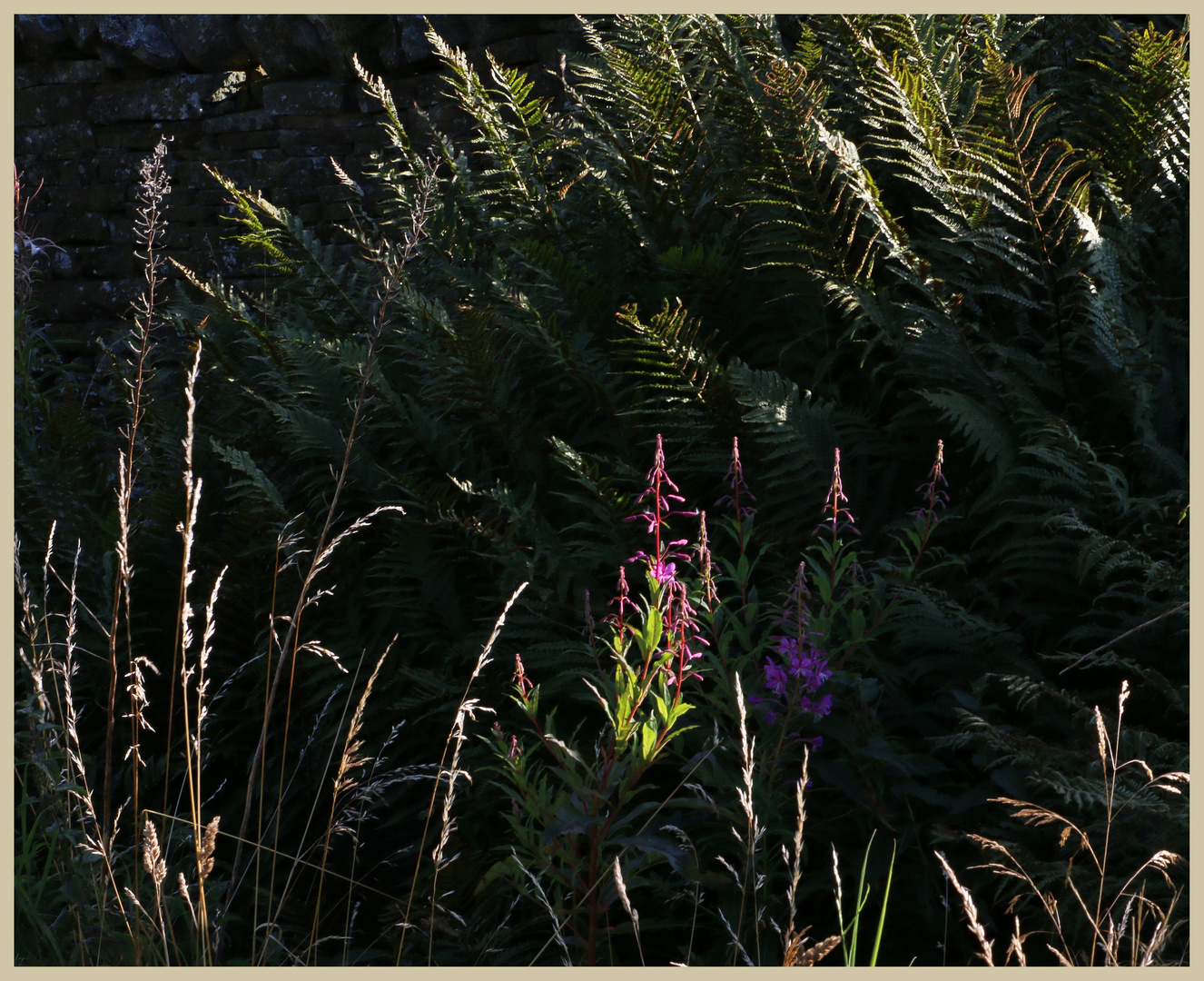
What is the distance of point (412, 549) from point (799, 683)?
94 centimetres

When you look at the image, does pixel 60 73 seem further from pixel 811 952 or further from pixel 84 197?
pixel 811 952

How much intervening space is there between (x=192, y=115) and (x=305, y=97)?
79cm

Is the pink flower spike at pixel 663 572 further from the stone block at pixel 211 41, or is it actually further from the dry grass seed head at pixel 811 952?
the stone block at pixel 211 41

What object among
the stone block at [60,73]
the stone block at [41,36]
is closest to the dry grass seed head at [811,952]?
the stone block at [60,73]

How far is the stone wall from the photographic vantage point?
4609 millimetres

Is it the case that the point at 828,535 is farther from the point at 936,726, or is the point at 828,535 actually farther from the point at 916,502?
the point at 936,726

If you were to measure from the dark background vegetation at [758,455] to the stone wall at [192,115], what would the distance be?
7.27ft

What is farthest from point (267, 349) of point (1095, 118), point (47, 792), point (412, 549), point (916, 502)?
point (1095, 118)

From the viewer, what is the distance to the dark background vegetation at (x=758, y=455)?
1.47 metres

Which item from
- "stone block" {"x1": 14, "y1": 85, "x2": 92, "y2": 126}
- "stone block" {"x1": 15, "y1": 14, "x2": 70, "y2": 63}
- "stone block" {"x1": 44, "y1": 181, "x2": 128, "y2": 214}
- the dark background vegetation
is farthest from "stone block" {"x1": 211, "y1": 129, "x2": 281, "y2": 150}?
the dark background vegetation

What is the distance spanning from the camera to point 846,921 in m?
1.42

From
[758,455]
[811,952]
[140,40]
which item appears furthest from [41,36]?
[811,952]

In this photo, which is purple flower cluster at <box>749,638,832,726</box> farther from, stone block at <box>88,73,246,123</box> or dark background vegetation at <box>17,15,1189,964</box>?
stone block at <box>88,73,246,123</box>

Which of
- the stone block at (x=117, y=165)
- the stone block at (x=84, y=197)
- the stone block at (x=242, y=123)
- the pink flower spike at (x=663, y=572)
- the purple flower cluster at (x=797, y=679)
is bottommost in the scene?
the purple flower cluster at (x=797, y=679)
